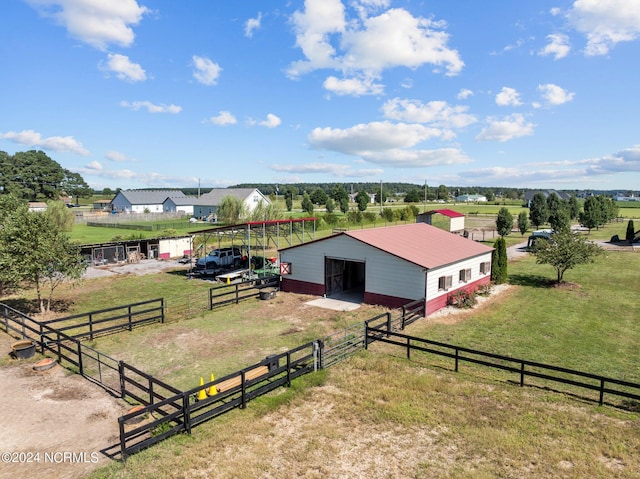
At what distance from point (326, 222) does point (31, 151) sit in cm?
9568

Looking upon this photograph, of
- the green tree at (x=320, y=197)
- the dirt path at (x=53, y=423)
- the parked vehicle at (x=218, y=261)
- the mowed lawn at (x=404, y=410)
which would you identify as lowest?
the dirt path at (x=53, y=423)

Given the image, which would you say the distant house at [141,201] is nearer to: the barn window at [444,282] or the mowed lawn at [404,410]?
the mowed lawn at [404,410]

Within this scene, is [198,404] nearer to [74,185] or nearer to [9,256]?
[9,256]

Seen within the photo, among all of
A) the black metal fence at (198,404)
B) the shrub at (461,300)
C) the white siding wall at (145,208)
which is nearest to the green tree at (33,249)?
the black metal fence at (198,404)

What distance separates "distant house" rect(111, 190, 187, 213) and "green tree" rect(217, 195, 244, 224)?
133ft

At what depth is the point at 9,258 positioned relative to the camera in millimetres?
19766

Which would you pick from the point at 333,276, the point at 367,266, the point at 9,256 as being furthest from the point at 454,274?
the point at 9,256

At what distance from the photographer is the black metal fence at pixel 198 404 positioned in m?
9.14

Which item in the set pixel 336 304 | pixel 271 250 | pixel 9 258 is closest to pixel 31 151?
pixel 271 250

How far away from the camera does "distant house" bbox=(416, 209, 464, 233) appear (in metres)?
54.1

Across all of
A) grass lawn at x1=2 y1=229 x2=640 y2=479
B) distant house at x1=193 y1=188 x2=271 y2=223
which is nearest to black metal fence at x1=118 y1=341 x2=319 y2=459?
grass lawn at x1=2 y1=229 x2=640 y2=479

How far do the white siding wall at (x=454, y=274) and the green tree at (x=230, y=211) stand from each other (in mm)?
40621

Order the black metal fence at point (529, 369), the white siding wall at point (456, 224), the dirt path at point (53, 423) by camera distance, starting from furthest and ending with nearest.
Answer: the white siding wall at point (456, 224), the black metal fence at point (529, 369), the dirt path at point (53, 423)

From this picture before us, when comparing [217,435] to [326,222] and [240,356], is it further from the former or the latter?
[326,222]
